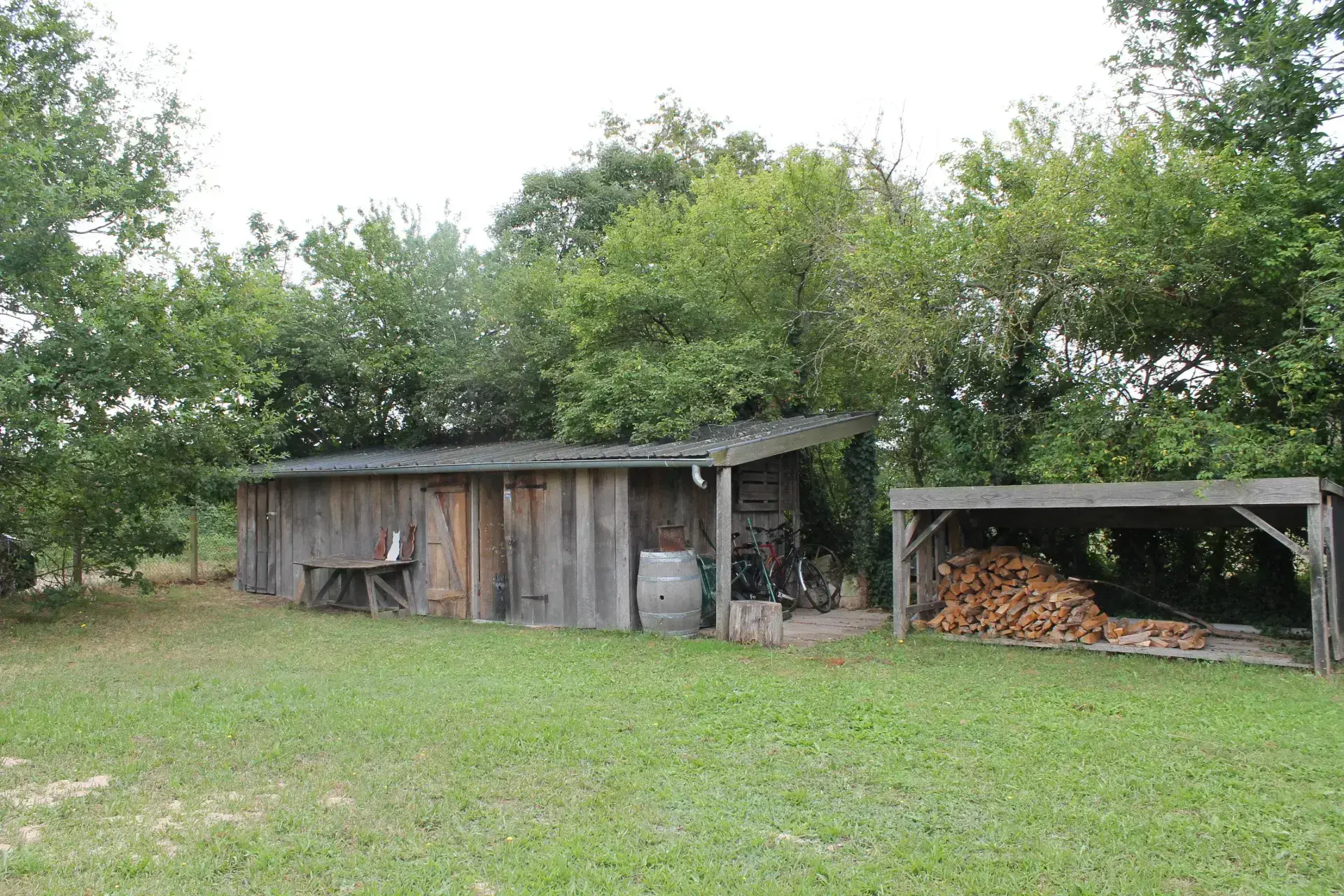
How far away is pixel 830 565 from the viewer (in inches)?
489

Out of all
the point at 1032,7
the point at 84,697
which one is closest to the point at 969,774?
the point at 84,697

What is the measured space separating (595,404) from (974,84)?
8926mm

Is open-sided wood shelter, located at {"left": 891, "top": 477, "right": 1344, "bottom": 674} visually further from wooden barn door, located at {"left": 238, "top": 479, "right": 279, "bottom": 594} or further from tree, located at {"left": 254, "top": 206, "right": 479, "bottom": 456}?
tree, located at {"left": 254, "top": 206, "right": 479, "bottom": 456}

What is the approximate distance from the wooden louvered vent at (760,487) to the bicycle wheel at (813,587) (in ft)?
2.78

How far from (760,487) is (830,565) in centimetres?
171

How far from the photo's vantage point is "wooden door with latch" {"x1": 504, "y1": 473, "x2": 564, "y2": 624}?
10078mm

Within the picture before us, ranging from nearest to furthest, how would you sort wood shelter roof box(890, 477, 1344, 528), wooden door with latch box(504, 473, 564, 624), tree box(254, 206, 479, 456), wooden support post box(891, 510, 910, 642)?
wood shelter roof box(890, 477, 1344, 528) < wooden support post box(891, 510, 910, 642) < wooden door with latch box(504, 473, 564, 624) < tree box(254, 206, 479, 456)

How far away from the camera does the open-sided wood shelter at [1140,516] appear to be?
6.92 metres

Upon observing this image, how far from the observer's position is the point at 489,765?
461cm

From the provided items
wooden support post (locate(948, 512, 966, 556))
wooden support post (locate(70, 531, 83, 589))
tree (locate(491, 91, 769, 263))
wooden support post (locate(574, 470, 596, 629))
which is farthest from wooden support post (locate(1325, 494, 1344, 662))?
tree (locate(491, 91, 769, 263))

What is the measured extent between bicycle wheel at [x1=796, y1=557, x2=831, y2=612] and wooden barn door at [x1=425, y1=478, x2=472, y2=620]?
4160 mm

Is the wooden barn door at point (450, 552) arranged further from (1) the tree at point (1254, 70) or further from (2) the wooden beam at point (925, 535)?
(1) the tree at point (1254, 70)

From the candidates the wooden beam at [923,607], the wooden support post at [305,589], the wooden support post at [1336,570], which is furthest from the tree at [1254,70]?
the wooden support post at [305,589]

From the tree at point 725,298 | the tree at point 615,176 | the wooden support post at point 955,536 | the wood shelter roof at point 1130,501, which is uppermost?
the tree at point 615,176
